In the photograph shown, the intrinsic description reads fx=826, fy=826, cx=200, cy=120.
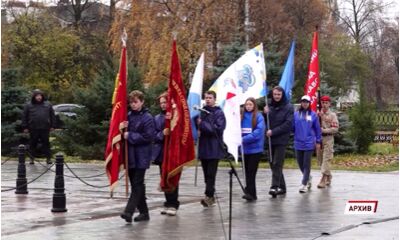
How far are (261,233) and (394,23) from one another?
6262 centimetres

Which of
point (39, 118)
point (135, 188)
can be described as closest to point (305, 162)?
point (135, 188)

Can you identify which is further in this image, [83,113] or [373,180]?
[83,113]

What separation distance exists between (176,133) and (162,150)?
0.94m

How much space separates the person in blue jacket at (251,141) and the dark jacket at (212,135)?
1.15 meters

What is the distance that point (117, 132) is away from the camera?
1166 centimetres

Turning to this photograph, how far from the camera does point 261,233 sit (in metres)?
10.8

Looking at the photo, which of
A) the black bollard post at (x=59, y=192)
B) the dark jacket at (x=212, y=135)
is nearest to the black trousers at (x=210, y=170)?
the dark jacket at (x=212, y=135)

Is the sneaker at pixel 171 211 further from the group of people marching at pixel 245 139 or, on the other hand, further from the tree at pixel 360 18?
the tree at pixel 360 18

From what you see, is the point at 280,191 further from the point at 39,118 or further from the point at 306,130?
the point at 39,118

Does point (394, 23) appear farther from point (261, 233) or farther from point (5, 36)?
point (261, 233)

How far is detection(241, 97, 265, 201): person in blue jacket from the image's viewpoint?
14.3 meters

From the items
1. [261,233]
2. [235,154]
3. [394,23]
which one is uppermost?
[394,23]

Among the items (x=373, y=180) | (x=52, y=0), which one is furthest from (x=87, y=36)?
(x=373, y=180)

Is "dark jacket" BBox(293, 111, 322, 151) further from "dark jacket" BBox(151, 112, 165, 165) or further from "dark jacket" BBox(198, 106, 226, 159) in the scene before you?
"dark jacket" BBox(151, 112, 165, 165)
